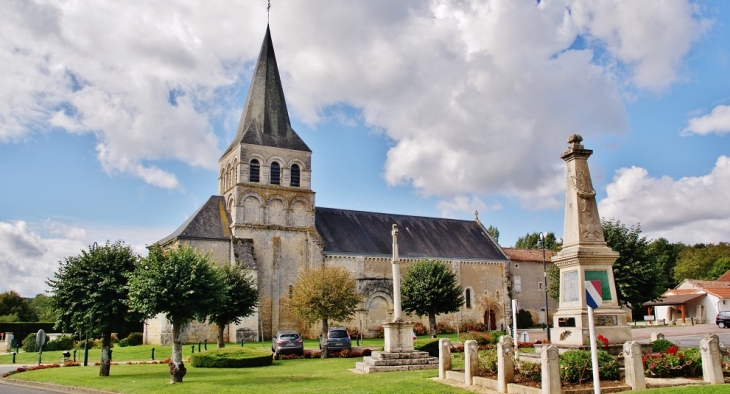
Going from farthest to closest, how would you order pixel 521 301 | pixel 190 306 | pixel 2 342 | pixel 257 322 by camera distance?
pixel 521 301
pixel 2 342
pixel 257 322
pixel 190 306

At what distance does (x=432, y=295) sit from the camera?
39844mm

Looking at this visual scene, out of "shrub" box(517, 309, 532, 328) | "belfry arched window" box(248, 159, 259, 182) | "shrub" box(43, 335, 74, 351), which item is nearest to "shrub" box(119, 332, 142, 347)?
"shrub" box(43, 335, 74, 351)

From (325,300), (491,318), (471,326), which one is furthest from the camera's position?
(491,318)

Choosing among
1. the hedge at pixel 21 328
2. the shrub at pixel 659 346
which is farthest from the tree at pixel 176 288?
the hedge at pixel 21 328

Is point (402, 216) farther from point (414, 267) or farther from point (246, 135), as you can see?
point (246, 135)

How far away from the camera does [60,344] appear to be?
38.9m

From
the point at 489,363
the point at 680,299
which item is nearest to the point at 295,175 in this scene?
the point at 489,363

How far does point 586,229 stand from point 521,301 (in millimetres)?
40119

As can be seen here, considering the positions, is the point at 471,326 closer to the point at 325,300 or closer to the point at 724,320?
the point at 724,320

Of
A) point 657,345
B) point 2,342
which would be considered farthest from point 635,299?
point 2,342

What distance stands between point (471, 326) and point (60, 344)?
30803 millimetres

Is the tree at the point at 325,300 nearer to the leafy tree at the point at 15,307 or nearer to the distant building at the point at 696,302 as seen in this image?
the distant building at the point at 696,302

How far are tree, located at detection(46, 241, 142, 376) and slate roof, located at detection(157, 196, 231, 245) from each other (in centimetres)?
1642

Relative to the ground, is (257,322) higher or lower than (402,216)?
lower
